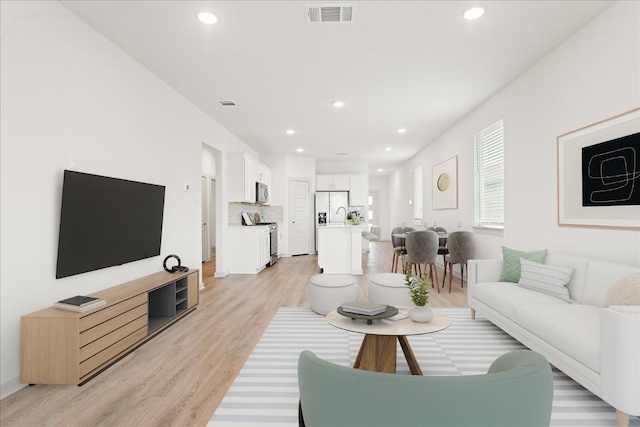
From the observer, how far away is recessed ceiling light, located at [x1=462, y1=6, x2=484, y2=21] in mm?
2762

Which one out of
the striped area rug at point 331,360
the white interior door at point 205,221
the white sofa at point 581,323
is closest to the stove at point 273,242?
the white interior door at point 205,221

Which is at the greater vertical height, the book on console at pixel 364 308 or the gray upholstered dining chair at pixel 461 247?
the gray upholstered dining chair at pixel 461 247

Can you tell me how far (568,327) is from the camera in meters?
2.25

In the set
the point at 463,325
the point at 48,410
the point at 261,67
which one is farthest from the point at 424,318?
the point at 261,67

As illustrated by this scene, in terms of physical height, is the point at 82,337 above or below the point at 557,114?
below

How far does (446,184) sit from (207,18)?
5500 mm

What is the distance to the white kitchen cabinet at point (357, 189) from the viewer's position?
10484 mm

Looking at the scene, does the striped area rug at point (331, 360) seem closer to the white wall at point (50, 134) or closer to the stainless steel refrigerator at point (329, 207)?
the white wall at point (50, 134)

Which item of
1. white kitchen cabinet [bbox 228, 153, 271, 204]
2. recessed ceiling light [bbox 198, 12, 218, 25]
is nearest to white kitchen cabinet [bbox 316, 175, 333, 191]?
white kitchen cabinet [bbox 228, 153, 271, 204]

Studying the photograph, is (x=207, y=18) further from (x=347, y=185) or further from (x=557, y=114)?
(x=347, y=185)

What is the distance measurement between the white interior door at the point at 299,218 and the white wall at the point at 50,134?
566 cm

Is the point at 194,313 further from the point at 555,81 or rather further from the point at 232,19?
the point at 555,81

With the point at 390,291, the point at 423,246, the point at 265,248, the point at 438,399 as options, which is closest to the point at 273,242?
the point at 265,248

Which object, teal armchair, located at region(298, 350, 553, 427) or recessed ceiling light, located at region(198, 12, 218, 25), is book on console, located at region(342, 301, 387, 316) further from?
recessed ceiling light, located at region(198, 12, 218, 25)
